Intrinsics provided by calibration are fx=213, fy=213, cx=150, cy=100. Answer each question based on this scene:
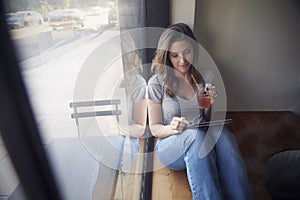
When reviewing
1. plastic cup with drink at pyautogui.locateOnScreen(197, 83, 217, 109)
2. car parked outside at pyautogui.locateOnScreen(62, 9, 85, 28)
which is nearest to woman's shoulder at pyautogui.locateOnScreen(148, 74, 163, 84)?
plastic cup with drink at pyautogui.locateOnScreen(197, 83, 217, 109)

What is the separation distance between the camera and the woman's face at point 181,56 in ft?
3.87

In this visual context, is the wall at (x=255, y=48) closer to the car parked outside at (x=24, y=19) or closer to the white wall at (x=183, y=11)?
the white wall at (x=183, y=11)

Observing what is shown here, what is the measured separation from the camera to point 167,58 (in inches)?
47.8

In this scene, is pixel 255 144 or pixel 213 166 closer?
pixel 213 166

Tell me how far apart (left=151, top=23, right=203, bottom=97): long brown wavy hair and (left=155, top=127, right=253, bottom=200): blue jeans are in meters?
0.28

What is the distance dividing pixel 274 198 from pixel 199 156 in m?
0.71

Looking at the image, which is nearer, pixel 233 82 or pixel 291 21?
pixel 291 21

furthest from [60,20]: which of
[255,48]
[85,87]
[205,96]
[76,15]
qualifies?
[255,48]

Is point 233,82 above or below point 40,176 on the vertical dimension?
below

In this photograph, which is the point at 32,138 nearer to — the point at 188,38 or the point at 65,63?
the point at 65,63

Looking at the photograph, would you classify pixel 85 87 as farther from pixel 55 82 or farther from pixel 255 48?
pixel 255 48

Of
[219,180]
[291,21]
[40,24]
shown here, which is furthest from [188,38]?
[291,21]

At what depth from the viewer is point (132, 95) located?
1075 mm

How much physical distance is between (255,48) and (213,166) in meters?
1.47
